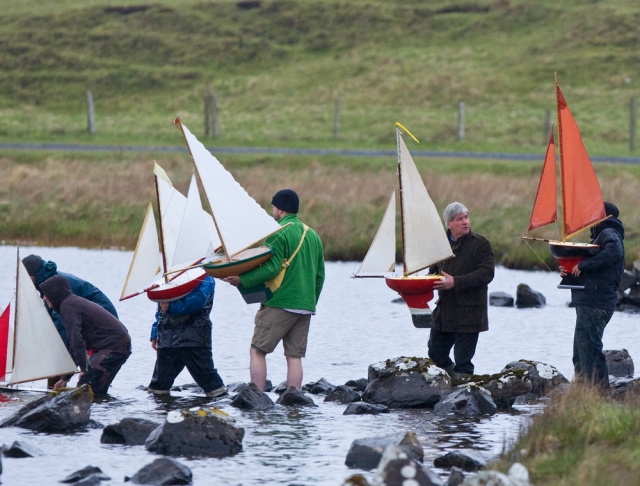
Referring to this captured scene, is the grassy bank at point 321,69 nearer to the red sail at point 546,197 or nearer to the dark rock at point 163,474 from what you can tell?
the red sail at point 546,197

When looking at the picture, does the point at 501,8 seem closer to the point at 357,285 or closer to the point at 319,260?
the point at 357,285

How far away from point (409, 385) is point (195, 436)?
10.4ft

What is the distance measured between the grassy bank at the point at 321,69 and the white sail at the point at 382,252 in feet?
95.8

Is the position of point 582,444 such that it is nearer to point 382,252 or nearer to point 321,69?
point 382,252

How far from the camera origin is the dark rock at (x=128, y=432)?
10.2m

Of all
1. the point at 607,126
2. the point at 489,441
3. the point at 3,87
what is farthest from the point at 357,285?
the point at 3,87

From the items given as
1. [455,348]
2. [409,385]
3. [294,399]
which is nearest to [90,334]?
[294,399]

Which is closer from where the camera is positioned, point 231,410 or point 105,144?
point 231,410

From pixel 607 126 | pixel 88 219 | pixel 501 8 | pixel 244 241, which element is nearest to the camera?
pixel 244 241

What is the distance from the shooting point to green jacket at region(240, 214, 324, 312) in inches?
440

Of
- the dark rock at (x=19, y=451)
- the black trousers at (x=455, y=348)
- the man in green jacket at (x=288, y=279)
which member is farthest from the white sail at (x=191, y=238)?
the black trousers at (x=455, y=348)

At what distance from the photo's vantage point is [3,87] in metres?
65.2

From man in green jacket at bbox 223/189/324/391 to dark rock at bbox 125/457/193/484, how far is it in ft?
8.98

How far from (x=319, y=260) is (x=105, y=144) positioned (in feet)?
104
